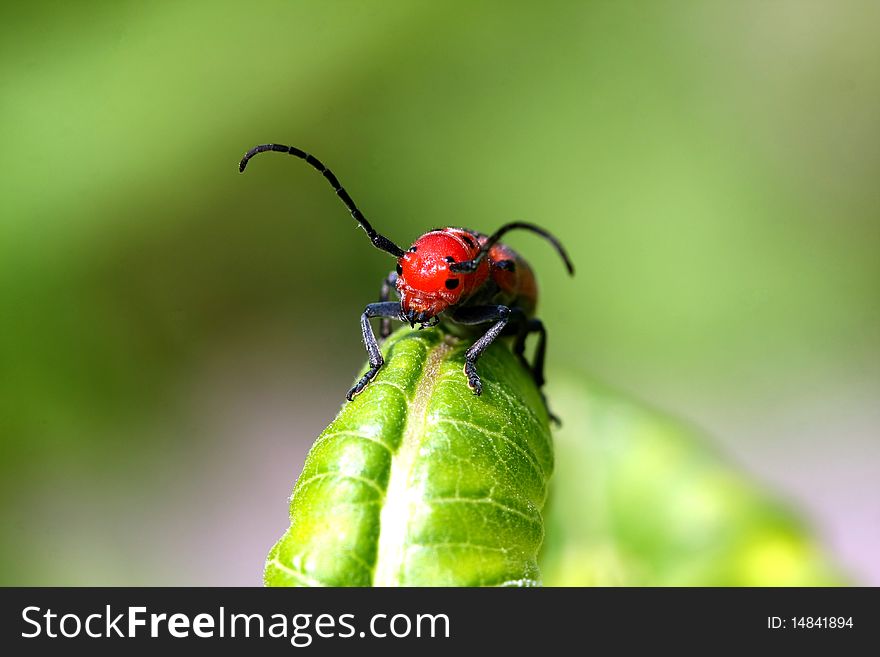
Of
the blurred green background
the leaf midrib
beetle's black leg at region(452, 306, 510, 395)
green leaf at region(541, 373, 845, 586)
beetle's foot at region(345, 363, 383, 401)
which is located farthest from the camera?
the blurred green background

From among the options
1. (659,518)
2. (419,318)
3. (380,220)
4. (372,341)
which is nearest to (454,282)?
(419,318)

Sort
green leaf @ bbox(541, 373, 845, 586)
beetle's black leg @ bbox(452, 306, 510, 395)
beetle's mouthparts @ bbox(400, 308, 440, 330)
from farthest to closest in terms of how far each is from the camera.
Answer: green leaf @ bbox(541, 373, 845, 586), beetle's mouthparts @ bbox(400, 308, 440, 330), beetle's black leg @ bbox(452, 306, 510, 395)

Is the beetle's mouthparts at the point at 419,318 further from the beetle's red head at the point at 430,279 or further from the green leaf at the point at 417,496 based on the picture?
the green leaf at the point at 417,496

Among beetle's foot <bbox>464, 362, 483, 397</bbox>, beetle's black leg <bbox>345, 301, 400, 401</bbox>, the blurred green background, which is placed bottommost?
beetle's foot <bbox>464, 362, 483, 397</bbox>

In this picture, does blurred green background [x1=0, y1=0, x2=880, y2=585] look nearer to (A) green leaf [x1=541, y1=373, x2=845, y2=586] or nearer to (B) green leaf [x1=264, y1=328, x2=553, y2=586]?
(A) green leaf [x1=541, y1=373, x2=845, y2=586]

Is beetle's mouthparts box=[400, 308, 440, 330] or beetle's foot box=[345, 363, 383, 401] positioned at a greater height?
beetle's mouthparts box=[400, 308, 440, 330]

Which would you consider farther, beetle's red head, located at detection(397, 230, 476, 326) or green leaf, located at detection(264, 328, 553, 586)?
beetle's red head, located at detection(397, 230, 476, 326)

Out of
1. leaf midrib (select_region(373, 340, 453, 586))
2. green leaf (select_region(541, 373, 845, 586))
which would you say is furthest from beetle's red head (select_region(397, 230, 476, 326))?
green leaf (select_region(541, 373, 845, 586))

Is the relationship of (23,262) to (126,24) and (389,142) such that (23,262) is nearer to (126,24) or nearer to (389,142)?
(126,24)
